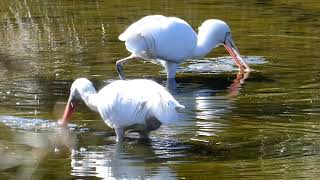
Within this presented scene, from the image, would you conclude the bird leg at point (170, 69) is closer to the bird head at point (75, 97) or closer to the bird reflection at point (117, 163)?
the bird head at point (75, 97)

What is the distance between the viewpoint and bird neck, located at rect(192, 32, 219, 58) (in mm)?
10875

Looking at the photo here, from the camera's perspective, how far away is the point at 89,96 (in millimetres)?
7508

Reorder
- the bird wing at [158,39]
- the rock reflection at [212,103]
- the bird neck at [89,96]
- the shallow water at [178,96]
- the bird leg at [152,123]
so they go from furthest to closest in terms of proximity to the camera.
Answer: the bird wing at [158,39], the rock reflection at [212,103], the bird neck at [89,96], the bird leg at [152,123], the shallow water at [178,96]

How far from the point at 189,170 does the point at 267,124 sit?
6.12ft

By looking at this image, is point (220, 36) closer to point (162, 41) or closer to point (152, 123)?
point (162, 41)

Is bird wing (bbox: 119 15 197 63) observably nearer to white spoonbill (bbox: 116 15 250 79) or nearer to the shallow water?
white spoonbill (bbox: 116 15 250 79)

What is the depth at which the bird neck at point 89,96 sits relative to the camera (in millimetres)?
7410

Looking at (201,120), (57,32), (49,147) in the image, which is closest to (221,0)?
(57,32)

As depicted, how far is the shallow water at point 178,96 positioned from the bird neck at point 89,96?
197 millimetres

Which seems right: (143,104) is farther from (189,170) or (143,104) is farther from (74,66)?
(74,66)

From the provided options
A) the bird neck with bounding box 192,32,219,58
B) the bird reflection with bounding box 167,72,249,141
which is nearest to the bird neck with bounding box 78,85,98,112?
the bird reflection with bounding box 167,72,249,141

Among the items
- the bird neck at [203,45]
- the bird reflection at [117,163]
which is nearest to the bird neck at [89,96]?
the bird reflection at [117,163]

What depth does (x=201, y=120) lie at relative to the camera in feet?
26.0

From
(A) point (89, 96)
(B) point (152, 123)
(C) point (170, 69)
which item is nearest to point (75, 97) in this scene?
(A) point (89, 96)
